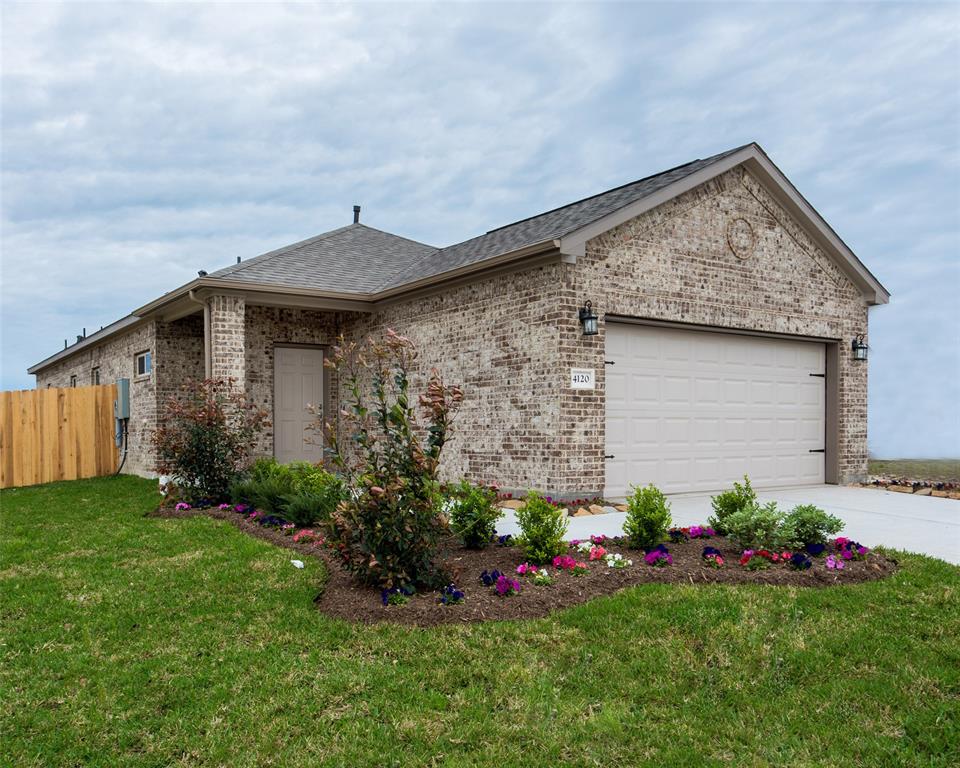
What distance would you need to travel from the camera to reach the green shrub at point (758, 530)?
6.42 metres

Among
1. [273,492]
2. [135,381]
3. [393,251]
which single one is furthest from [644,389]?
[135,381]

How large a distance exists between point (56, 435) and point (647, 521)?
45.2 feet

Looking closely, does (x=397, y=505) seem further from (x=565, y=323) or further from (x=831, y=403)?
(x=831, y=403)

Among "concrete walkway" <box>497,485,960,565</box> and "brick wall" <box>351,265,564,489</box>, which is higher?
"brick wall" <box>351,265,564,489</box>

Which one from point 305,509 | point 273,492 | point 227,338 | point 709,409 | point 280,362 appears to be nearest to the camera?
point 305,509

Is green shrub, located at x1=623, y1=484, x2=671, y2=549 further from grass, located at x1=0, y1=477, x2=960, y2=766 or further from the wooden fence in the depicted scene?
the wooden fence

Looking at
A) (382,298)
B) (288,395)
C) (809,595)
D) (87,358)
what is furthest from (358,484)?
(87,358)

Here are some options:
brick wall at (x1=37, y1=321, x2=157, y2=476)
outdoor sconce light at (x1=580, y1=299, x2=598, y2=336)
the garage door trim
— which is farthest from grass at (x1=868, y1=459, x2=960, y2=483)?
brick wall at (x1=37, y1=321, x2=157, y2=476)

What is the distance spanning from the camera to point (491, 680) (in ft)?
13.6

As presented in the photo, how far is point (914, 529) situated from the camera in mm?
8250

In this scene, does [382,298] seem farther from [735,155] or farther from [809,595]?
[809,595]

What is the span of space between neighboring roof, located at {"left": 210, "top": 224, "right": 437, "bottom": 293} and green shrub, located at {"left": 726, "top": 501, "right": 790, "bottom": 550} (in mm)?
8537

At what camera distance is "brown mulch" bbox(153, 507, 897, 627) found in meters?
5.09

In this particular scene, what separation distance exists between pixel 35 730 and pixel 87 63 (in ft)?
31.9
